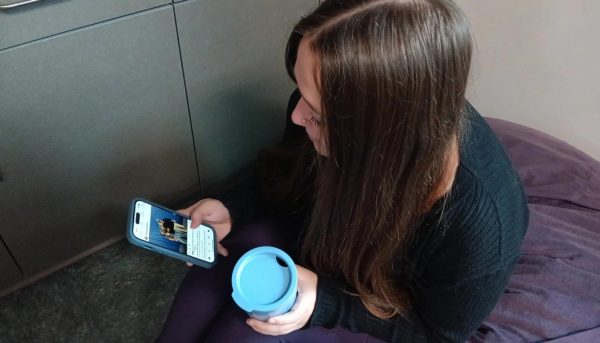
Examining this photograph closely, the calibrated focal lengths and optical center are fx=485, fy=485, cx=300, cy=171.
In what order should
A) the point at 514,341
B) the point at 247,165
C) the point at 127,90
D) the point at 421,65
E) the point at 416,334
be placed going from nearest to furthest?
the point at 421,65
the point at 416,334
the point at 514,341
the point at 127,90
the point at 247,165

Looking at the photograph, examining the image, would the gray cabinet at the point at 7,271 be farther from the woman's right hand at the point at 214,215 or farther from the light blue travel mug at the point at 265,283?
the light blue travel mug at the point at 265,283

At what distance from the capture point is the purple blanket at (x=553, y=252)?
0.88 meters

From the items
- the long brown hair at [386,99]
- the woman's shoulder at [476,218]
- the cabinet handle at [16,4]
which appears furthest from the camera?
the cabinet handle at [16,4]

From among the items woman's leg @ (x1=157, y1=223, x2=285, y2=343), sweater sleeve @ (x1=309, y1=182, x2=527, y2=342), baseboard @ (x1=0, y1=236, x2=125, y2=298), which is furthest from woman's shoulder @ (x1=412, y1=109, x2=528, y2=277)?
baseboard @ (x1=0, y1=236, x2=125, y2=298)

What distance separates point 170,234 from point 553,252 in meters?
0.76

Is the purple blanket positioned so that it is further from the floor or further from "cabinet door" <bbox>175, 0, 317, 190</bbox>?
the floor

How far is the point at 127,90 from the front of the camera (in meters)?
0.98

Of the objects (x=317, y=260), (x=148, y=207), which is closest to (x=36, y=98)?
(x=148, y=207)

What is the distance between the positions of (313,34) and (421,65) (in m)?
0.13

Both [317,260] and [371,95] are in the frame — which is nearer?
[371,95]

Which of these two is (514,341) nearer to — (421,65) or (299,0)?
(421,65)

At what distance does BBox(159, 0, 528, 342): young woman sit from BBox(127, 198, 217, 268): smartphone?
0.03m

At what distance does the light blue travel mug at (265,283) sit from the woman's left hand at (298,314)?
0.03 ft

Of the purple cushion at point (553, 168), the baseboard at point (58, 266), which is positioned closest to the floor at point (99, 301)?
the baseboard at point (58, 266)
